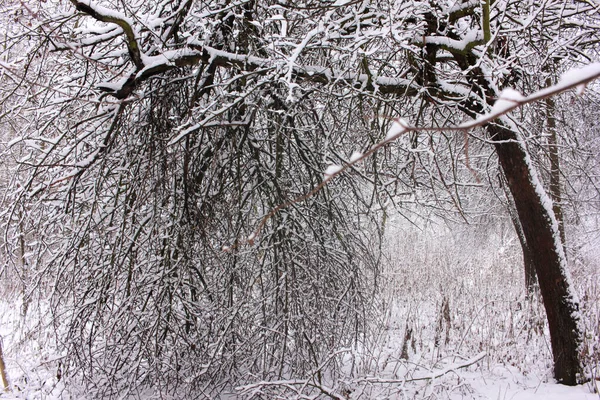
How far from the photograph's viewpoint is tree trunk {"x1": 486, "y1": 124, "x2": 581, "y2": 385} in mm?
3990

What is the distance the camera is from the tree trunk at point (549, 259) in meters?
3.99

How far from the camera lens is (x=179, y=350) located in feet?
11.9

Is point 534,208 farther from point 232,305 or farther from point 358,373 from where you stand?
point 232,305

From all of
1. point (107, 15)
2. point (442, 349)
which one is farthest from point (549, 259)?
point (107, 15)

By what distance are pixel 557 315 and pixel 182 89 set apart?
13.6 feet

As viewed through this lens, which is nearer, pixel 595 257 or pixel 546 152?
pixel 546 152

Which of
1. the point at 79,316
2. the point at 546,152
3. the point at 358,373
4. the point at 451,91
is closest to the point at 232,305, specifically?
the point at 79,316

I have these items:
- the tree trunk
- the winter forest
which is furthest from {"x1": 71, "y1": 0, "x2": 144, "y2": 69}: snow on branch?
the tree trunk

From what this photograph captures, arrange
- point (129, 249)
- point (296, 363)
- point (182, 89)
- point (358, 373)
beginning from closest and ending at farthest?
point (129, 249)
point (296, 363)
point (182, 89)
point (358, 373)

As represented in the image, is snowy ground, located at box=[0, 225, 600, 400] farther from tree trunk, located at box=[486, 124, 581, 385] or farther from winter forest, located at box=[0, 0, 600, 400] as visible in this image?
tree trunk, located at box=[486, 124, 581, 385]

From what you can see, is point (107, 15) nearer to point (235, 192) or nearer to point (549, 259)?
point (235, 192)

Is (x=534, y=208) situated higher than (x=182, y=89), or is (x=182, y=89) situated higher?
(x=182, y=89)

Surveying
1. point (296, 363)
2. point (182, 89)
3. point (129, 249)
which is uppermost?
point (182, 89)

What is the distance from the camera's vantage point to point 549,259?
4074 mm
